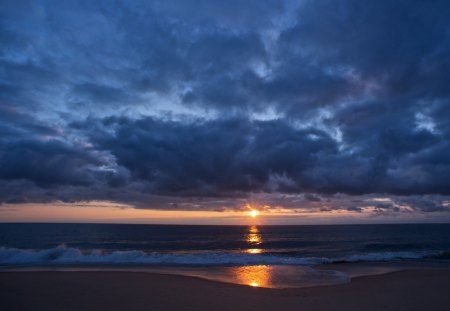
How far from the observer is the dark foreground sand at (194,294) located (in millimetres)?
13352

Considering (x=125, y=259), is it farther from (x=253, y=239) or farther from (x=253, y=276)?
(x=253, y=239)

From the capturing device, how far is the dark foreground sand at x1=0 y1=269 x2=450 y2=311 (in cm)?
1335

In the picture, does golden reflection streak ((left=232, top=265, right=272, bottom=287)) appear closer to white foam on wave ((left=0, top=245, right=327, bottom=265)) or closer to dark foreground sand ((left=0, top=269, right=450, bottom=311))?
dark foreground sand ((left=0, top=269, right=450, bottom=311))

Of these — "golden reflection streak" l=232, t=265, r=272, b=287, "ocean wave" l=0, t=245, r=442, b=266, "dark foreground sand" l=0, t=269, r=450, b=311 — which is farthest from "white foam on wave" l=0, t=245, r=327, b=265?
"dark foreground sand" l=0, t=269, r=450, b=311

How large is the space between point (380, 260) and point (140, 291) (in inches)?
983

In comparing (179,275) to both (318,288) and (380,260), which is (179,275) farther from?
(380,260)

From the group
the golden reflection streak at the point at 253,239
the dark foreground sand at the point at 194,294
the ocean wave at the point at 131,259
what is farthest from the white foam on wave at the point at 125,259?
the golden reflection streak at the point at 253,239

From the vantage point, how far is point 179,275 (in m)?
21.2

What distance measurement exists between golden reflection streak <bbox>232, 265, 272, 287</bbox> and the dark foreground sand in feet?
5.14

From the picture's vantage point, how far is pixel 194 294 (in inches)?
605

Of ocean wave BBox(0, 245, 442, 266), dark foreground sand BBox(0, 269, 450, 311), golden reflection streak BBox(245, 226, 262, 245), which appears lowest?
golden reflection streak BBox(245, 226, 262, 245)

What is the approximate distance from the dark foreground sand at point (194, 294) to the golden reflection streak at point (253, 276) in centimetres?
157

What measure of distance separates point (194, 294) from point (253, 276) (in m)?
7.02

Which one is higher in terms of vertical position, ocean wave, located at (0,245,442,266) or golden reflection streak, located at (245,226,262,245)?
ocean wave, located at (0,245,442,266)
